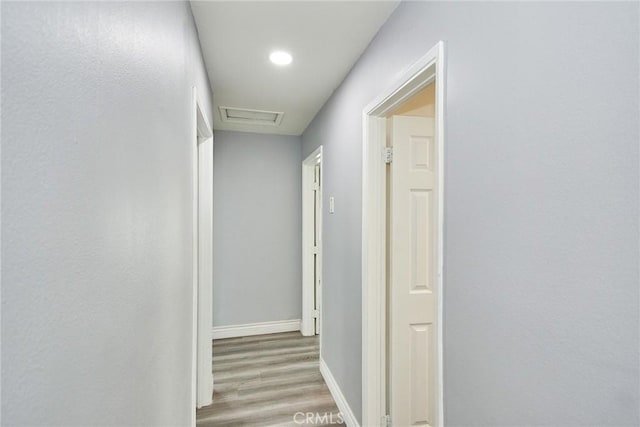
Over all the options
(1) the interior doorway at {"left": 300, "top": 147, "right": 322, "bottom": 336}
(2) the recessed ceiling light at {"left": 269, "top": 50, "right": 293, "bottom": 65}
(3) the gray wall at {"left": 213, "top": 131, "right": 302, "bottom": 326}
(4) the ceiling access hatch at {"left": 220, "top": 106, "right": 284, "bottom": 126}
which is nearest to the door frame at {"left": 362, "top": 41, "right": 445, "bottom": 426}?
(2) the recessed ceiling light at {"left": 269, "top": 50, "right": 293, "bottom": 65}

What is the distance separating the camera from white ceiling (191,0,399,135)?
153cm

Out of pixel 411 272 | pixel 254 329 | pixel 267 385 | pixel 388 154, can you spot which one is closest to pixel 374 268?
pixel 411 272

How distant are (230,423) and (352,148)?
2066 millimetres

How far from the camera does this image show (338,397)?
235 cm

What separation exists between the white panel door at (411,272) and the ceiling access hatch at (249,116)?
162 centimetres

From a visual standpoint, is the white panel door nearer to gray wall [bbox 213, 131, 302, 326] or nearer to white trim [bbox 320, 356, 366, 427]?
white trim [bbox 320, 356, 366, 427]

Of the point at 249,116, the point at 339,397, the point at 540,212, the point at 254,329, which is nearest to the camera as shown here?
the point at 540,212

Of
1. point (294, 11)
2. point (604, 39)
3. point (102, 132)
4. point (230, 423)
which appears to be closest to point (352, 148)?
point (294, 11)

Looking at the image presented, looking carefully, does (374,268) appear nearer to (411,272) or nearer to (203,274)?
(411,272)

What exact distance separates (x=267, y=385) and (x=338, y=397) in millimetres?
645

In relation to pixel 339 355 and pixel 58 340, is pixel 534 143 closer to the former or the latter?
pixel 58 340

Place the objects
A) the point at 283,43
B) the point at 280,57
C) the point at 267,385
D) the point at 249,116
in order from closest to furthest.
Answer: the point at 283,43
the point at 280,57
the point at 267,385
the point at 249,116

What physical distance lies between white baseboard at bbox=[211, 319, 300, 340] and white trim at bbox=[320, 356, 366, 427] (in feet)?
3.56

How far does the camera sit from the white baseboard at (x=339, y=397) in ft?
6.83
